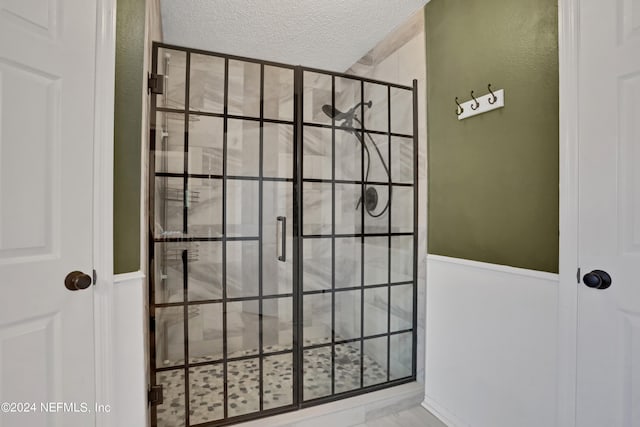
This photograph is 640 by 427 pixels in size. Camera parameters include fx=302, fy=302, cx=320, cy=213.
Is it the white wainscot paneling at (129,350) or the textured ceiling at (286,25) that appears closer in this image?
the white wainscot paneling at (129,350)

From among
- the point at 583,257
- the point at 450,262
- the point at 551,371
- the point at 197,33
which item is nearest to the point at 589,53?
the point at 583,257

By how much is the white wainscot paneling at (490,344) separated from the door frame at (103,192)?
5.63 ft

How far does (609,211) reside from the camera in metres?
1.11

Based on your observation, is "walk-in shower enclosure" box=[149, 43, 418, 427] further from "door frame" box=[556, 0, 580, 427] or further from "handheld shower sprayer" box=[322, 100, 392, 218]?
"door frame" box=[556, 0, 580, 427]

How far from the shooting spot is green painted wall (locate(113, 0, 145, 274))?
1237 mm

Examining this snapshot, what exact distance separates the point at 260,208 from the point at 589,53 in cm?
164

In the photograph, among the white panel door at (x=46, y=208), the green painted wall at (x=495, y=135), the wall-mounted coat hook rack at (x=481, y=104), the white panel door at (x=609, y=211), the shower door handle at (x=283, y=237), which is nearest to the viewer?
the white panel door at (x=46, y=208)

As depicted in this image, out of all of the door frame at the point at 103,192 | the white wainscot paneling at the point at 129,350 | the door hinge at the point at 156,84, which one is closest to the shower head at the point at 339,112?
the door hinge at the point at 156,84

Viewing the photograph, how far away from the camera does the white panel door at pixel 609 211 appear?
1.05 m

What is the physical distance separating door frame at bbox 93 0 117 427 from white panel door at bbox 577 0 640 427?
6.00 feet

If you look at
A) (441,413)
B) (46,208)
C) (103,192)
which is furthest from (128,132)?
(441,413)

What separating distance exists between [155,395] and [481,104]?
2.29 metres

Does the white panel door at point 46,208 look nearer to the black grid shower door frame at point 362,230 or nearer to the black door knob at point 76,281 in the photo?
the black door knob at point 76,281

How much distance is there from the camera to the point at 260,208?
1.80m
